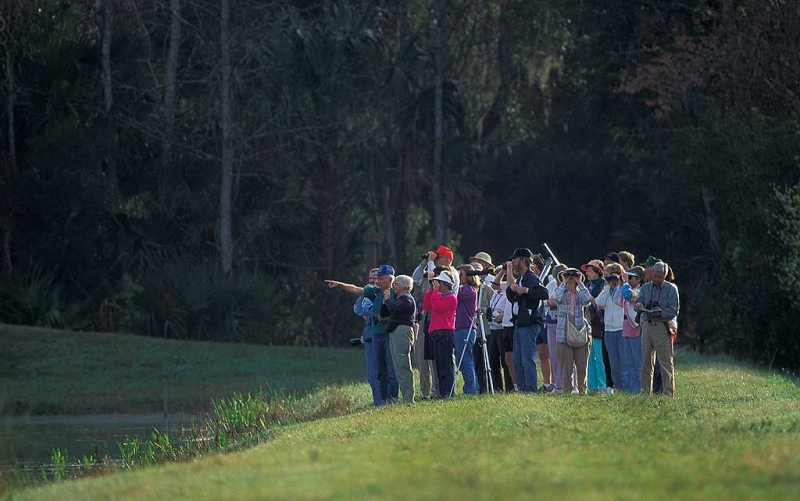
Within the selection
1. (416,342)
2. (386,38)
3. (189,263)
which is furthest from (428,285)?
(386,38)

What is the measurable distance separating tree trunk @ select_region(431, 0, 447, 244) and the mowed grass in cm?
3450

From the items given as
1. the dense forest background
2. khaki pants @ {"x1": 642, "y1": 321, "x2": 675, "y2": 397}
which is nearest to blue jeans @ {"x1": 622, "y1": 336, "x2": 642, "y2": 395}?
khaki pants @ {"x1": 642, "y1": 321, "x2": 675, "y2": 397}

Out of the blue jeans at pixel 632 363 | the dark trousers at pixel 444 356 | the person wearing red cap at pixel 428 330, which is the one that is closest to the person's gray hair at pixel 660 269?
the blue jeans at pixel 632 363

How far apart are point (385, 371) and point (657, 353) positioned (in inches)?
145

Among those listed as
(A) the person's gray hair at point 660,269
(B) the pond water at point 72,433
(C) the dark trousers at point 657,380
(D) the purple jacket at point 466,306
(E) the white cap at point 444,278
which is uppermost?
(A) the person's gray hair at point 660,269

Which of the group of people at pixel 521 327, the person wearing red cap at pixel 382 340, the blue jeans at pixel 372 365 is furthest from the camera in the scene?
the blue jeans at pixel 372 365

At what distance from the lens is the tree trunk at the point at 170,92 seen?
133 ft

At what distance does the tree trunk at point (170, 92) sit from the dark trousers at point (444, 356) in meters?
20.9

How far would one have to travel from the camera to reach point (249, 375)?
33.6 metres

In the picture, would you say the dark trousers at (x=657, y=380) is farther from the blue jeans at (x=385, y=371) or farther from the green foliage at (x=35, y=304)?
the green foliage at (x=35, y=304)

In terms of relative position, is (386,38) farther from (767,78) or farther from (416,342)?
(416,342)

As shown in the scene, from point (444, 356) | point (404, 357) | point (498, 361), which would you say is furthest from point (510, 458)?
point (498, 361)

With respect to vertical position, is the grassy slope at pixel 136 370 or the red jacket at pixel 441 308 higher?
the red jacket at pixel 441 308

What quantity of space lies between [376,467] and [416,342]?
1023 centimetres
